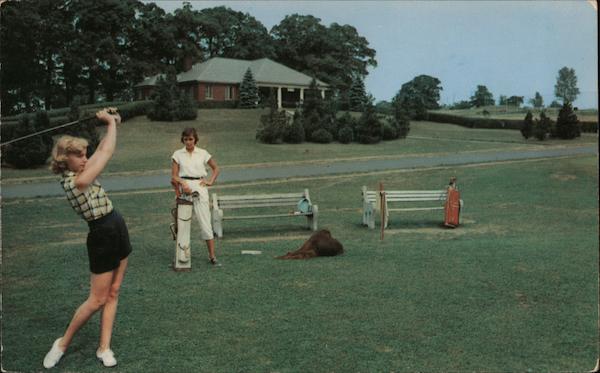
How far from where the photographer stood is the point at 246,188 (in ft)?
64.3

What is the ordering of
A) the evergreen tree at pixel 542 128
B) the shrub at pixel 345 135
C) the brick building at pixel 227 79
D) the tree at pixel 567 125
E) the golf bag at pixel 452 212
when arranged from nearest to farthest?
the golf bag at pixel 452 212 → the tree at pixel 567 125 → the shrub at pixel 345 135 → the evergreen tree at pixel 542 128 → the brick building at pixel 227 79

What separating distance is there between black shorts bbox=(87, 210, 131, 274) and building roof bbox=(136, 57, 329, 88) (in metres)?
50.0

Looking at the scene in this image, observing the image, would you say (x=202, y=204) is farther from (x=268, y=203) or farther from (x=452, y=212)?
(x=452, y=212)

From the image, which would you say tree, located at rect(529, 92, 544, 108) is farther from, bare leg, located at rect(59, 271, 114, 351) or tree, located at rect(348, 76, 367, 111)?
bare leg, located at rect(59, 271, 114, 351)

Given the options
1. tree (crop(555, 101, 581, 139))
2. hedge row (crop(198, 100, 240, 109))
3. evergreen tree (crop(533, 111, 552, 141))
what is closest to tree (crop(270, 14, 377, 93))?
hedge row (crop(198, 100, 240, 109))

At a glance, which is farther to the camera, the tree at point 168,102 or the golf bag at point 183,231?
the tree at point 168,102

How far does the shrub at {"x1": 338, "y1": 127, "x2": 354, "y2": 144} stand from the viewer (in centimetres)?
3666

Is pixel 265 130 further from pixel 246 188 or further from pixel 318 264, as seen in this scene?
pixel 318 264

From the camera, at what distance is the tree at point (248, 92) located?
5256 centimetres

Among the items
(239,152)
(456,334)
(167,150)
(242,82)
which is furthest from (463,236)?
(242,82)

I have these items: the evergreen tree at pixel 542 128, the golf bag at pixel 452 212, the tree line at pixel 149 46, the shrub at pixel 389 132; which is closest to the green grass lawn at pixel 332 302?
the golf bag at pixel 452 212

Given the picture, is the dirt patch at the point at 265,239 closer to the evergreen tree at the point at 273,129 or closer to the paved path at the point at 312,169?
the paved path at the point at 312,169

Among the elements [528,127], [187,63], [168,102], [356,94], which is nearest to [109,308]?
[168,102]

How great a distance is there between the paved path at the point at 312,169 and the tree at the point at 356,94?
24245mm
